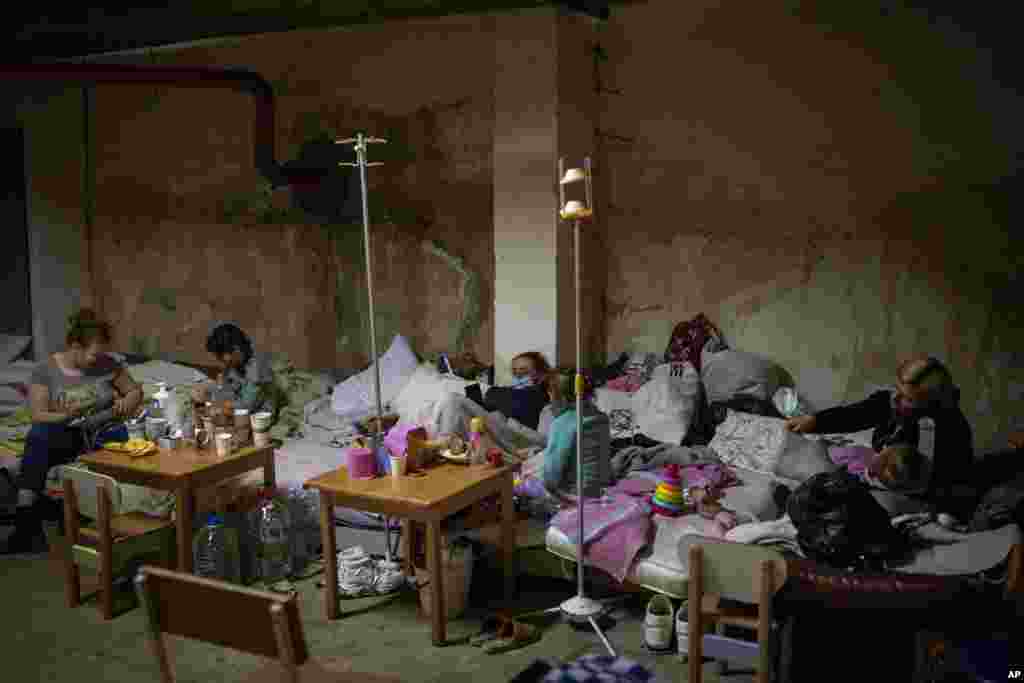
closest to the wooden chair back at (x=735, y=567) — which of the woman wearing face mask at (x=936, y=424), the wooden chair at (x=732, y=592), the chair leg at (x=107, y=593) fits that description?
the wooden chair at (x=732, y=592)

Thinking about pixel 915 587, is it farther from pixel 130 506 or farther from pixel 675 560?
pixel 130 506

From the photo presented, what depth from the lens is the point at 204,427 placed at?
5.12 meters

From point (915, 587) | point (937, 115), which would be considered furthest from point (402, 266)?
point (915, 587)

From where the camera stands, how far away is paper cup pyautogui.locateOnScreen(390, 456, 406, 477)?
446 cm

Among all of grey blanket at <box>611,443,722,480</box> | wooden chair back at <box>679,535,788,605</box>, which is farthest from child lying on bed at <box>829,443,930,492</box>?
wooden chair back at <box>679,535,788,605</box>

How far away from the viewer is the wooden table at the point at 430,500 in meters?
4.15

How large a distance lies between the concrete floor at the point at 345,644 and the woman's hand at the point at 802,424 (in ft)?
4.61

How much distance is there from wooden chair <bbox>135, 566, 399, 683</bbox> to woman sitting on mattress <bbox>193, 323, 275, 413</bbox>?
11.9ft

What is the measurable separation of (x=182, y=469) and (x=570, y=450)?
2.04 m

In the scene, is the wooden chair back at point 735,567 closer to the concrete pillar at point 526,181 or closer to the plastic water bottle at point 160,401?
the concrete pillar at point 526,181

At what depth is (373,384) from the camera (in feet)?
22.6

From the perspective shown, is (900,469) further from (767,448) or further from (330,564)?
(330,564)

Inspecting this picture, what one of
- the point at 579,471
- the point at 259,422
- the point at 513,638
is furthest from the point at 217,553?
the point at 579,471

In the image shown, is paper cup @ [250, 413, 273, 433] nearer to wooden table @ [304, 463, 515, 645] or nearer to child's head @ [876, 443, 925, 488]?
wooden table @ [304, 463, 515, 645]
